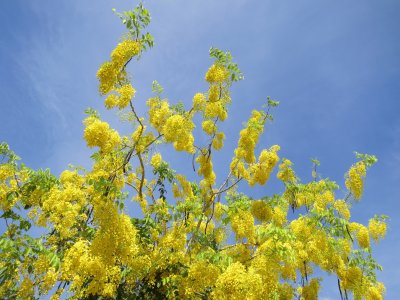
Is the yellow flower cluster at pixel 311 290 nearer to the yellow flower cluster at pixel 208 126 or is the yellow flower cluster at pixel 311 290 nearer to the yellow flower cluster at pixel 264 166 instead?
the yellow flower cluster at pixel 264 166

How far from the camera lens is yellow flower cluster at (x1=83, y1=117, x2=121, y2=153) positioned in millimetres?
7344

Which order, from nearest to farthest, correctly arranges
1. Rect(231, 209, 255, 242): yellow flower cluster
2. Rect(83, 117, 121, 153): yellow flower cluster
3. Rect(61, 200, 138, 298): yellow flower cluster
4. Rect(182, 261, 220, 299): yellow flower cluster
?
Rect(61, 200, 138, 298): yellow flower cluster < Rect(182, 261, 220, 299): yellow flower cluster < Rect(83, 117, 121, 153): yellow flower cluster < Rect(231, 209, 255, 242): yellow flower cluster

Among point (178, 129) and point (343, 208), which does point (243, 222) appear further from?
point (343, 208)

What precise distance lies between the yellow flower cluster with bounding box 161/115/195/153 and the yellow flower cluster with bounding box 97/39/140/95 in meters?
1.51

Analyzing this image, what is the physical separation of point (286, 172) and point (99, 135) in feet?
18.4

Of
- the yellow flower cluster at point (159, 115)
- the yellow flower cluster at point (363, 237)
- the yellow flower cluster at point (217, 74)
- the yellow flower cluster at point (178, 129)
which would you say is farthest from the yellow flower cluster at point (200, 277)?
the yellow flower cluster at point (363, 237)

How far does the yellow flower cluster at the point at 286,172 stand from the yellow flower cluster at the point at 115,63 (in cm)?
563

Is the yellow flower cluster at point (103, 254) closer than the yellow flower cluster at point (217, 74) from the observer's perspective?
Yes

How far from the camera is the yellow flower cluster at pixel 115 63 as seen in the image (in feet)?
22.8

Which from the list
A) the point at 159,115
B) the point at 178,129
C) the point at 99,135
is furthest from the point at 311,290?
the point at 99,135

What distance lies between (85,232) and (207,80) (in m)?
4.43

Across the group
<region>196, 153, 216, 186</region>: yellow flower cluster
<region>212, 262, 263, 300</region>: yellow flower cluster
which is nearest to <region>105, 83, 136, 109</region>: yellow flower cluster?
<region>196, 153, 216, 186</region>: yellow flower cluster

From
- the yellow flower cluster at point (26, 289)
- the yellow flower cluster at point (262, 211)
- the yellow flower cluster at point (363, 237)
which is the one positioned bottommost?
the yellow flower cluster at point (26, 289)

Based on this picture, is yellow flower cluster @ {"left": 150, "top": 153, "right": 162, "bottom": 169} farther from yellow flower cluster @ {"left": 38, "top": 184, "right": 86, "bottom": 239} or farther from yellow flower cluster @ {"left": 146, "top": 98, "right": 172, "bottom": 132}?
yellow flower cluster @ {"left": 38, "top": 184, "right": 86, "bottom": 239}
